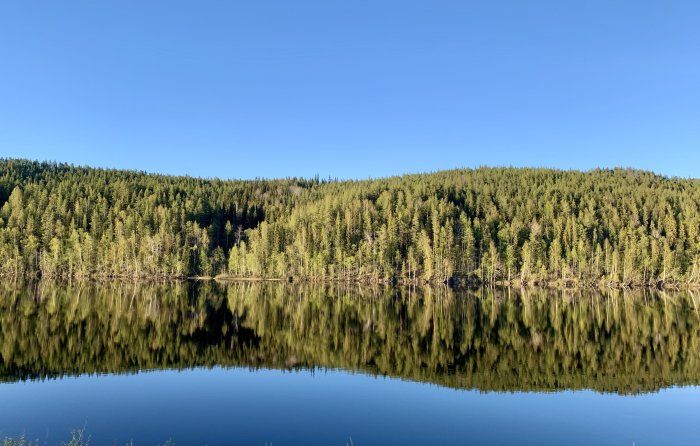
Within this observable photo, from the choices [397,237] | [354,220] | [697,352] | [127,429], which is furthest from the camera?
[354,220]

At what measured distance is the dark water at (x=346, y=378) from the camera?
25781 millimetres

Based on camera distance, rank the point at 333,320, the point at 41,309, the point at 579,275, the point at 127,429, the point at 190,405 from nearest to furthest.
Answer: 1. the point at 127,429
2. the point at 190,405
3. the point at 333,320
4. the point at 41,309
5. the point at 579,275

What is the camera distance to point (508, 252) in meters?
150

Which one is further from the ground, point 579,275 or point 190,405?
point 579,275

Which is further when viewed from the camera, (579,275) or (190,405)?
(579,275)

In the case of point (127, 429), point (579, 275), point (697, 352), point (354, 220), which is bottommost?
point (127, 429)

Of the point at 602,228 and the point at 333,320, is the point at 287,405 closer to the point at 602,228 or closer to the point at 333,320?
the point at 333,320

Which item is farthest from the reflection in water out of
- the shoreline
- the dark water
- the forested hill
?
the forested hill

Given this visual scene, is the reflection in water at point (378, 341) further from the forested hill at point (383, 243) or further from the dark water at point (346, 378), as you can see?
the forested hill at point (383, 243)

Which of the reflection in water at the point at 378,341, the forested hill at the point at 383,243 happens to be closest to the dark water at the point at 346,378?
the reflection in water at the point at 378,341

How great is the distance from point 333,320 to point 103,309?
3075 cm

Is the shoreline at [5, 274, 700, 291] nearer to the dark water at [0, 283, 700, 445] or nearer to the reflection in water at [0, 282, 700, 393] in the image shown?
the reflection in water at [0, 282, 700, 393]

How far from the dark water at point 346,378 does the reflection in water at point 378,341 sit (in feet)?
0.74

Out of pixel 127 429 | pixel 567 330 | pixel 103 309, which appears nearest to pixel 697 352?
pixel 567 330
